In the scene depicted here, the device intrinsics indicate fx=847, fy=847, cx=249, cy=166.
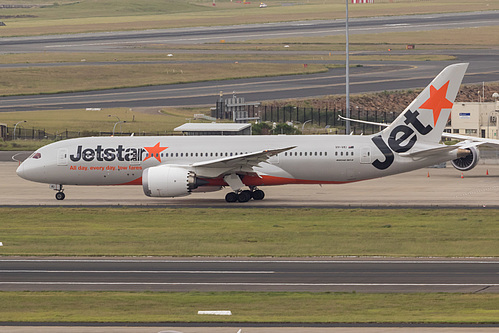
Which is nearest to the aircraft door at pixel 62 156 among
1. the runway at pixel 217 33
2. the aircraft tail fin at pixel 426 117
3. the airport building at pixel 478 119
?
the aircraft tail fin at pixel 426 117

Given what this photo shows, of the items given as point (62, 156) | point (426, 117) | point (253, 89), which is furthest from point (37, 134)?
point (426, 117)

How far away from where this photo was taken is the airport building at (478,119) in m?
78.1

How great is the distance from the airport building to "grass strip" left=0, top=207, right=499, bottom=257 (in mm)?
33364

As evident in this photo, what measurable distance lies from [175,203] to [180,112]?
4788 cm

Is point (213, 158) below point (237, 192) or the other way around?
the other way around

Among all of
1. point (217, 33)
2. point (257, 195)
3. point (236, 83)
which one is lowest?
point (257, 195)

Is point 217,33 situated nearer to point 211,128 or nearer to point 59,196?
point 211,128

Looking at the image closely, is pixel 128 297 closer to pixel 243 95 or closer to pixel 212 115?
pixel 212 115

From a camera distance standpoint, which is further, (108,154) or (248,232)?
(108,154)

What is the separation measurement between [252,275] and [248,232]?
372 inches

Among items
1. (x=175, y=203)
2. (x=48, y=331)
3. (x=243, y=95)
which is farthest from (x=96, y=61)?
(x=48, y=331)

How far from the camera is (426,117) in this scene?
51125mm

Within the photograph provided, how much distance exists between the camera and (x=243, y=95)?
4215 inches

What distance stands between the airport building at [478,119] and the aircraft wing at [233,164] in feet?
111
